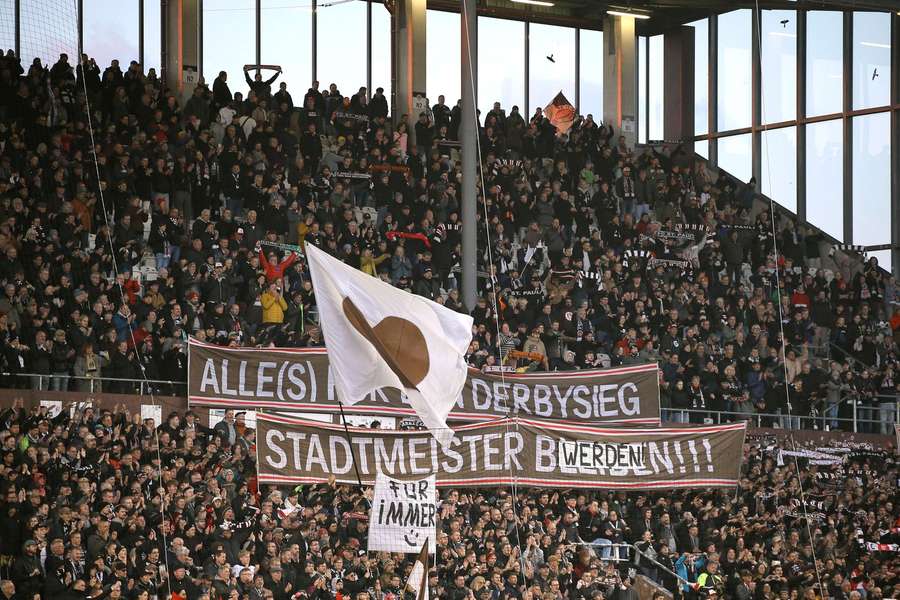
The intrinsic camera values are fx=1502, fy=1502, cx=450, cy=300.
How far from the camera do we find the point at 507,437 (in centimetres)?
2369

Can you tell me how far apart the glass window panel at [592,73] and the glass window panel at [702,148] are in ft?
10.3

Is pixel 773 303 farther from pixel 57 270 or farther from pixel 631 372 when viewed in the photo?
pixel 57 270

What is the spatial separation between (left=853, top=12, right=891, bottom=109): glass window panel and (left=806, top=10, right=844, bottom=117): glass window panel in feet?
1.41

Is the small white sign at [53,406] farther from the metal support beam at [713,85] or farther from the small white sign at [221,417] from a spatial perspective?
the metal support beam at [713,85]

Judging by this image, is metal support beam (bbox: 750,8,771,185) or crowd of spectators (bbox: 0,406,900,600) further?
metal support beam (bbox: 750,8,771,185)

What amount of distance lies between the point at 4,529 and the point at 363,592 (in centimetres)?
480

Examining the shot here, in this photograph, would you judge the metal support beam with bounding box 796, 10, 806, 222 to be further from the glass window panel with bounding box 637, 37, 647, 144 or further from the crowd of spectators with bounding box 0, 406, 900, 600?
the crowd of spectators with bounding box 0, 406, 900, 600

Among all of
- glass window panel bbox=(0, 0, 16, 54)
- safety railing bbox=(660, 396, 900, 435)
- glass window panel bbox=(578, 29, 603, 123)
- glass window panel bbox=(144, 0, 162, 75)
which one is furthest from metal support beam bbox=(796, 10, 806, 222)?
glass window panel bbox=(0, 0, 16, 54)

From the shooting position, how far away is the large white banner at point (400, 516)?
64.4ft

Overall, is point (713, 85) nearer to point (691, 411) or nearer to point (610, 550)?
point (691, 411)

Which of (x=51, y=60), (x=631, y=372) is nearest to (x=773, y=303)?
(x=631, y=372)

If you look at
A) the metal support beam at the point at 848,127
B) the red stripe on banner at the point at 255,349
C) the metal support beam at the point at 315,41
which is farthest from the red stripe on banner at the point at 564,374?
the metal support beam at the point at 848,127

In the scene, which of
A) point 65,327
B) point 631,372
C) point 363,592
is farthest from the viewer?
point 631,372

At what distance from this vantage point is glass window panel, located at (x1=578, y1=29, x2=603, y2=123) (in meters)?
41.1
